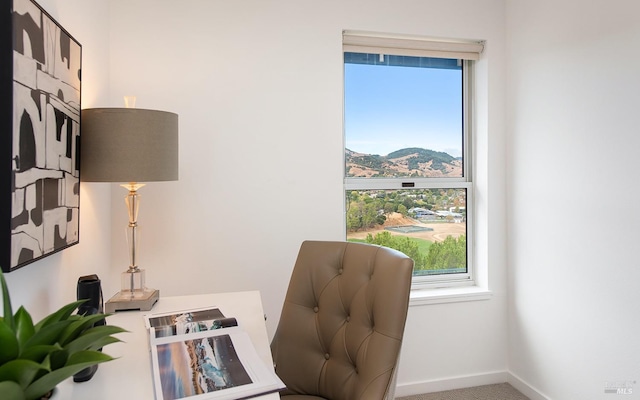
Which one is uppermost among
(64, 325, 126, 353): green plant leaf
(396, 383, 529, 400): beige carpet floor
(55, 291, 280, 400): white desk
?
(64, 325, 126, 353): green plant leaf

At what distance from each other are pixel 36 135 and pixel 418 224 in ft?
7.01

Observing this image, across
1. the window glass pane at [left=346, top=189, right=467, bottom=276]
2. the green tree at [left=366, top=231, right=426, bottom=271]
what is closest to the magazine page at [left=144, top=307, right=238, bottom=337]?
the window glass pane at [left=346, top=189, right=467, bottom=276]

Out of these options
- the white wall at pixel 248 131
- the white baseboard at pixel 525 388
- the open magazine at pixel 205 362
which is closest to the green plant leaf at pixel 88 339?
the open magazine at pixel 205 362

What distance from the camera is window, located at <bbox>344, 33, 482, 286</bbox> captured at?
252 centimetres

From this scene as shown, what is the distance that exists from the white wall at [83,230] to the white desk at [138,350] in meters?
0.22

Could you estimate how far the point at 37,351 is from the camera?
63 cm

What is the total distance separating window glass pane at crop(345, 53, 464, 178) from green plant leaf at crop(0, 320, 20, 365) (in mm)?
2054

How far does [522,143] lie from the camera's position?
241cm

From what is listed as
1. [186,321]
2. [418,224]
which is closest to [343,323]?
[186,321]

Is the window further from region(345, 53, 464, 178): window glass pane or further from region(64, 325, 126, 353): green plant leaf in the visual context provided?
region(64, 325, 126, 353): green plant leaf

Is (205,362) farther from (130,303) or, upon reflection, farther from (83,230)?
(83,230)

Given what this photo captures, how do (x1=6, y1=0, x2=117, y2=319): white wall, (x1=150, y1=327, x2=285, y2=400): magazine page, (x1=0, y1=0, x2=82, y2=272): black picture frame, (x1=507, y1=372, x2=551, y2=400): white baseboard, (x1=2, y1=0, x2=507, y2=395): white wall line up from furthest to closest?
(x1=507, y1=372, x2=551, y2=400): white baseboard → (x1=2, y1=0, x2=507, y2=395): white wall → (x1=6, y1=0, x2=117, y2=319): white wall → (x1=0, y1=0, x2=82, y2=272): black picture frame → (x1=150, y1=327, x2=285, y2=400): magazine page

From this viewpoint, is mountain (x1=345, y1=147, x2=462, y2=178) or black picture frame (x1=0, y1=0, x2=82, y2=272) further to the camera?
mountain (x1=345, y1=147, x2=462, y2=178)

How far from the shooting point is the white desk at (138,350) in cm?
91
